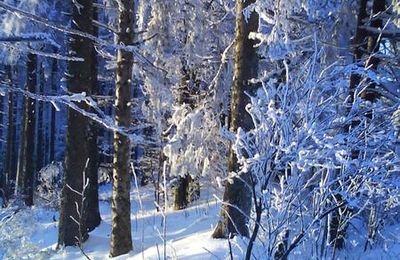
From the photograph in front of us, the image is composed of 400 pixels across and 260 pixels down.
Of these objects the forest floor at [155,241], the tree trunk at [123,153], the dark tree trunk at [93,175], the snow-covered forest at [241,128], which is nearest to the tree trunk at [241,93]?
the snow-covered forest at [241,128]

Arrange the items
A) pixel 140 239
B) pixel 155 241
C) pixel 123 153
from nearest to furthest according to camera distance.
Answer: pixel 155 241, pixel 123 153, pixel 140 239

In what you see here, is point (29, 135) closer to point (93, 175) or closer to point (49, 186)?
point (49, 186)

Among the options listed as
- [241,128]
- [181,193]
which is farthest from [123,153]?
[181,193]

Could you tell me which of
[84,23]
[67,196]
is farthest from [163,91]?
[67,196]

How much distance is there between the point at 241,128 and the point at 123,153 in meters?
5.23

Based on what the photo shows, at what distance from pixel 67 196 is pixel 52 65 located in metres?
16.6

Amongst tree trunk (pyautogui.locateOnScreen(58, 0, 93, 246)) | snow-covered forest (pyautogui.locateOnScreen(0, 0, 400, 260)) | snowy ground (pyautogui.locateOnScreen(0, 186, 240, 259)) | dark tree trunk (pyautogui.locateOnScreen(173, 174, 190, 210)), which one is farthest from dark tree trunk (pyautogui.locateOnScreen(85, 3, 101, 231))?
dark tree trunk (pyautogui.locateOnScreen(173, 174, 190, 210))

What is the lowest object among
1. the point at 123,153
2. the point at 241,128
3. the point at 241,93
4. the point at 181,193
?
the point at 181,193

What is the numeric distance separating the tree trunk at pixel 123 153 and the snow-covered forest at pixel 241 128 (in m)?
0.02

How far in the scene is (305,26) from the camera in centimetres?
969

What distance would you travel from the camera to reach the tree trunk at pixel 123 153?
8.62m

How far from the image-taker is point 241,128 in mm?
3814

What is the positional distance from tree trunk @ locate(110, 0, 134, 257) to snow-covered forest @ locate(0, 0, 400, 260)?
0.08 ft

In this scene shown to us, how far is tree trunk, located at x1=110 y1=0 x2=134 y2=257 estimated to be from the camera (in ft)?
28.3
